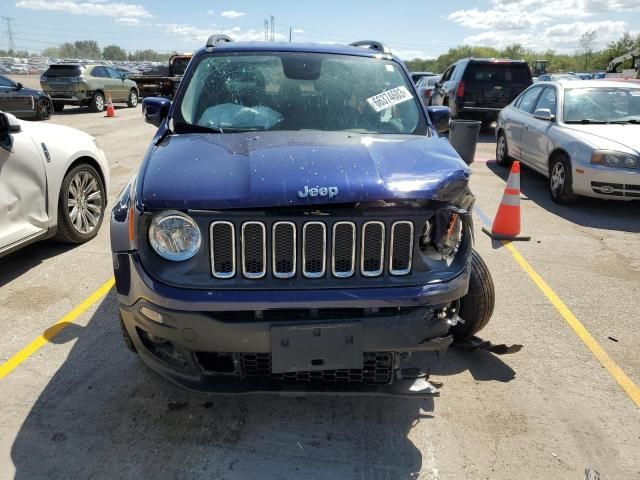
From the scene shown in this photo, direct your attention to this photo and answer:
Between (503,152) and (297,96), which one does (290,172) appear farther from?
(503,152)

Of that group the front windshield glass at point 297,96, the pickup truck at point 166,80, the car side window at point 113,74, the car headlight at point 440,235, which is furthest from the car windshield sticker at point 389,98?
the car side window at point 113,74

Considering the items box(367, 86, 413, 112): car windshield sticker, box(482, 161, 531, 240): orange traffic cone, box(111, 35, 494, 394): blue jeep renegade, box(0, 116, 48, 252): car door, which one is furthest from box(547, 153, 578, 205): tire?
box(0, 116, 48, 252): car door

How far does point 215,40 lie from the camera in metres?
4.34

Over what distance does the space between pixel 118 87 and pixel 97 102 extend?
1.74 meters

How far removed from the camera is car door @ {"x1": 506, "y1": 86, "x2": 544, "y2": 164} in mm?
8812

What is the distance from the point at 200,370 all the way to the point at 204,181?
89cm

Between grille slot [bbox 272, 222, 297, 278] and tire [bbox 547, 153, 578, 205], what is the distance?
19.3ft

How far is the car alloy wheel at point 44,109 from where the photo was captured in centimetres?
1413

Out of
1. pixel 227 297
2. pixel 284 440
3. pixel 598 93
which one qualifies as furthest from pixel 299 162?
pixel 598 93

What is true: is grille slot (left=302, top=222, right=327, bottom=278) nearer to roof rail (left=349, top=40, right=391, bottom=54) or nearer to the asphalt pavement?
the asphalt pavement

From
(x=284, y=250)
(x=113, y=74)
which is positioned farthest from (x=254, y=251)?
(x=113, y=74)

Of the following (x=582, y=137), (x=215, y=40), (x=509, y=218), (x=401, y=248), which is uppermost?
(x=215, y=40)

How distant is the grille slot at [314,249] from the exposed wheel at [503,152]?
818 cm

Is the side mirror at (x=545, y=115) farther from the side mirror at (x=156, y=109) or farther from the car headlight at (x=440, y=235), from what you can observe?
the car headlight at (x=440, y=235)
